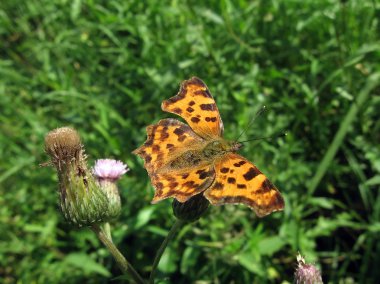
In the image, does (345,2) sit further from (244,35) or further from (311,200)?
(311,200)

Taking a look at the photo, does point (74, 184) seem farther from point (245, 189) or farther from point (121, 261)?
point (245, 189)

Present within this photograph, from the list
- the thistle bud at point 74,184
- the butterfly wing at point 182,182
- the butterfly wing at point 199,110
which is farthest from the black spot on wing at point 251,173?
the thistle bud at point 74,184

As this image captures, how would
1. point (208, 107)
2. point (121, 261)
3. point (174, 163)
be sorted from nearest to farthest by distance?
point (121, 261) < point (174, 163) < point (208, 107)

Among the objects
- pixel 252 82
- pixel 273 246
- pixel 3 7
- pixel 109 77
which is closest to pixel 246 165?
pixel 273 246

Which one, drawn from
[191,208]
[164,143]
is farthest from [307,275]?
[164,143]

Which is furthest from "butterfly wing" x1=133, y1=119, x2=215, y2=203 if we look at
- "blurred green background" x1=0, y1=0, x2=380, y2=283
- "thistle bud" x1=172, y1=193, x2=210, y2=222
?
"blurred green background" x1=0, y1=0, x2=380, y2=283

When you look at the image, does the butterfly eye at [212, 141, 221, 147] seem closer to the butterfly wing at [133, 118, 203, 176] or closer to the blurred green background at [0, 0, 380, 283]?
the butterfly wing at [133, 118, 203, 176]
